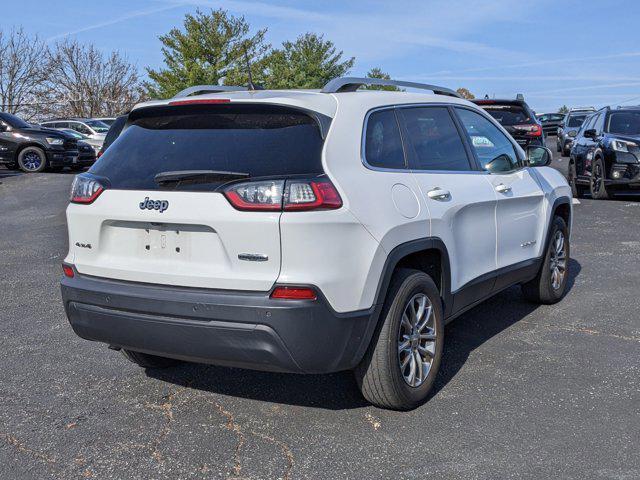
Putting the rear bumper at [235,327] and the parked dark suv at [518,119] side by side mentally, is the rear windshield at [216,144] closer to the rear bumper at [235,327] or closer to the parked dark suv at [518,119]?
the rear bumper at [235,327]

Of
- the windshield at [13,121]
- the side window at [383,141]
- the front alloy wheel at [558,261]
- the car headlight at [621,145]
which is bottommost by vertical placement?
the front alloy wheel at [558,261]

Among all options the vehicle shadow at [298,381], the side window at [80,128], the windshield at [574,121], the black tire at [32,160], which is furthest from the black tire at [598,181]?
the side window at [80,128]

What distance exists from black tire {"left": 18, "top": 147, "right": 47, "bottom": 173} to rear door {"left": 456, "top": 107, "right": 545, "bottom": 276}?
60.2 feet

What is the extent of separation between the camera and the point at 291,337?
349 centimetres

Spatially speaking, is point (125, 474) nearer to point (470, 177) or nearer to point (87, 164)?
point (470, 177)

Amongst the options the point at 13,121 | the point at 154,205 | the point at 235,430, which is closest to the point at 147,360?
the point at 235,430

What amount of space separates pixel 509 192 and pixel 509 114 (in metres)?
10.7

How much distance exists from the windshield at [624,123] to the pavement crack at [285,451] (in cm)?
1148

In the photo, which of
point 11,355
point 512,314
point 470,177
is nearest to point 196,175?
point 470,177

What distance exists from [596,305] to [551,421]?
2680 mm

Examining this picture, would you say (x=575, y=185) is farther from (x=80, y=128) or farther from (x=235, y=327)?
(x=80, y=128)

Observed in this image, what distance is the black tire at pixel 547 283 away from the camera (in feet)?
20.1

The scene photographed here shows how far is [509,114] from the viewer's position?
50.8 feet

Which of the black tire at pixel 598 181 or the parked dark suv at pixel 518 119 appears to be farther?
the parked dark suv at pixel 518 119
